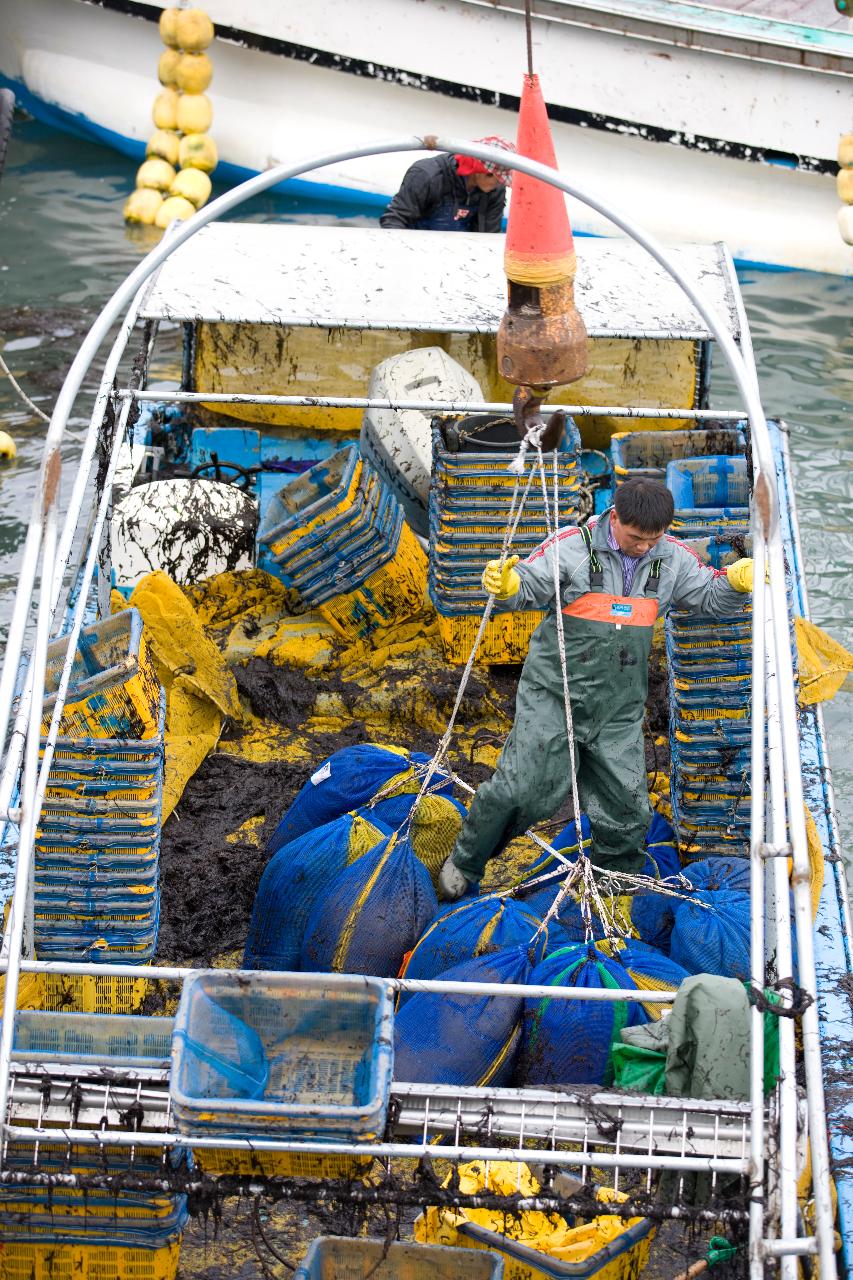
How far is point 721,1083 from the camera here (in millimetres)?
4066

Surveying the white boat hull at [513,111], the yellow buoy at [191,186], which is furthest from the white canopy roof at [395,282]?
the yellow buoy at [191,186]

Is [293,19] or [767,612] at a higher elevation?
[293,19]

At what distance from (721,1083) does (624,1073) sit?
1.12 ft

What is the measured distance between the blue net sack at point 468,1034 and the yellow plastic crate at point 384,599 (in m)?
2.55

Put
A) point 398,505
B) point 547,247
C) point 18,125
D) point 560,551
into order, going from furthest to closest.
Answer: point 18,125
point 398,505
point 560,551
point 547,247

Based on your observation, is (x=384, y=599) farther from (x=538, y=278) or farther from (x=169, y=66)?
(x=169, y=66)

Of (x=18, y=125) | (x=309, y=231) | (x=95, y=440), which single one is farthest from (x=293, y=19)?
(x=95, y=440)

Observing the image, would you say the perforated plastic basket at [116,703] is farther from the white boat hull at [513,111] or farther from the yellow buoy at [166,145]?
the yellow buoy at [166,145]

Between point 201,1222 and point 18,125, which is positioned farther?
point 18,125

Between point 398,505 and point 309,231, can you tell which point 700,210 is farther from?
point 398,505

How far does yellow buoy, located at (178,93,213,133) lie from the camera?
14.5m

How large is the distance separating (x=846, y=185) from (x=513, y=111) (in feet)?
10.9

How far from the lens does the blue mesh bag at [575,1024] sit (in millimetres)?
4625

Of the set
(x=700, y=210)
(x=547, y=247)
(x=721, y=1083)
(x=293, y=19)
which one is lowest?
(x=721, y=1083)
